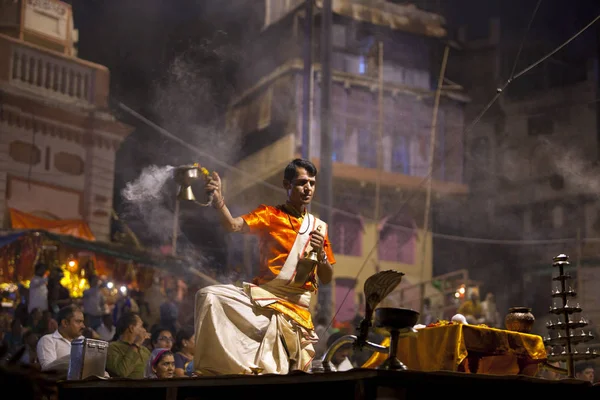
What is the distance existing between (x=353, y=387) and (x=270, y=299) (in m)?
1.20

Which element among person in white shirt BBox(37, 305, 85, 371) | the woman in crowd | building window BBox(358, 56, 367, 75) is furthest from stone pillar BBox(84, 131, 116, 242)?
building window BBox(358, 56, 367, 75)

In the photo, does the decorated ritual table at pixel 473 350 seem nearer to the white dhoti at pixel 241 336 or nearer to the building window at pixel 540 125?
the white dhoti at pixel 241 336

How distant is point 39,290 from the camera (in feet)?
32.4

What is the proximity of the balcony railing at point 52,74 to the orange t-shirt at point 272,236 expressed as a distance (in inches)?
232

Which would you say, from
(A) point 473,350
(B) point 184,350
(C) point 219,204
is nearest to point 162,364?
(B) point 184,350

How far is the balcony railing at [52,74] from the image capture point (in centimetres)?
1041

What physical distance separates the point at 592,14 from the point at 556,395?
10046 millimetres

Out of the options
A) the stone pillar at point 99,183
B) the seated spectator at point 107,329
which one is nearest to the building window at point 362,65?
the stone pillar at point 99,183

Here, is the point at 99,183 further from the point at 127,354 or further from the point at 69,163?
the point at 127,354

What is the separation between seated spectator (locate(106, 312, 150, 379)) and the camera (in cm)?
678

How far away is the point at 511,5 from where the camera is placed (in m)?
14.0

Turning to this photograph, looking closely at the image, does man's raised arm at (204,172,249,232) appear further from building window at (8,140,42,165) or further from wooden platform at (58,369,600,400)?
building window at (8,140,42,165)

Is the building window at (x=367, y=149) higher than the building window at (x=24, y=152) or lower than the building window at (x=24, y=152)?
higher

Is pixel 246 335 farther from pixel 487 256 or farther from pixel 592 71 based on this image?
pixel 592 71
